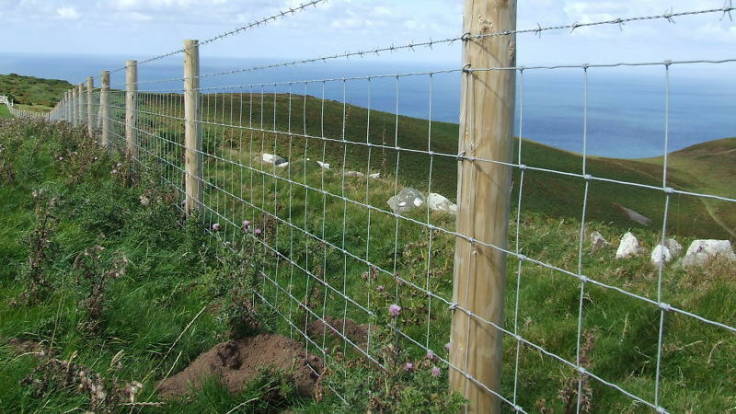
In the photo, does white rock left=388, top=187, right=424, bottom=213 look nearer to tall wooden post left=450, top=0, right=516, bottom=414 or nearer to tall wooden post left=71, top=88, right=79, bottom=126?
tall wooden post left=450, top=0, right=516, bottom=414

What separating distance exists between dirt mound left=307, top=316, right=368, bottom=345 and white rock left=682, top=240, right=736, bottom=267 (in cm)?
276

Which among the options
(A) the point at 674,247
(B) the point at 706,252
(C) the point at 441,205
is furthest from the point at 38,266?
(A) the point at 674,247

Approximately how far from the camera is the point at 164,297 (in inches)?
203

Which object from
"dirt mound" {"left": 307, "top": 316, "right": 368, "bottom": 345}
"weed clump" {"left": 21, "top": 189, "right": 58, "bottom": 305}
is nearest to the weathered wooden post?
"weed clump" {"left": 21, "top": 189, "right": 58, "bottom": 305}

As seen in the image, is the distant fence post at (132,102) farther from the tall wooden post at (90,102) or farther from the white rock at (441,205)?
the white rock at (441,205)

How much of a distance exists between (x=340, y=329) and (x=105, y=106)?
29.0 ft

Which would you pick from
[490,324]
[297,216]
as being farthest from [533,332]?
[297,216]

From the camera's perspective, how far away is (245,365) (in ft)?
13.5

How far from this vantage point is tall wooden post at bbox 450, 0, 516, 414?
271 centimetres

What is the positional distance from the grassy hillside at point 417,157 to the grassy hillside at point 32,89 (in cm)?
3276

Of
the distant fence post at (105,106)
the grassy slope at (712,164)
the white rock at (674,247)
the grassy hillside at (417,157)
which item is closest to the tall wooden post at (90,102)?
the distant fence post at (105,106)

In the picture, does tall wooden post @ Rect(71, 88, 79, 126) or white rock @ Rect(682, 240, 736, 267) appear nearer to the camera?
white rock @ Rect(682, 240, 736, 267)

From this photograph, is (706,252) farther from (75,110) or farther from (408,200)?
(75,110)

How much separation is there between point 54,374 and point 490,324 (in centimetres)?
200
